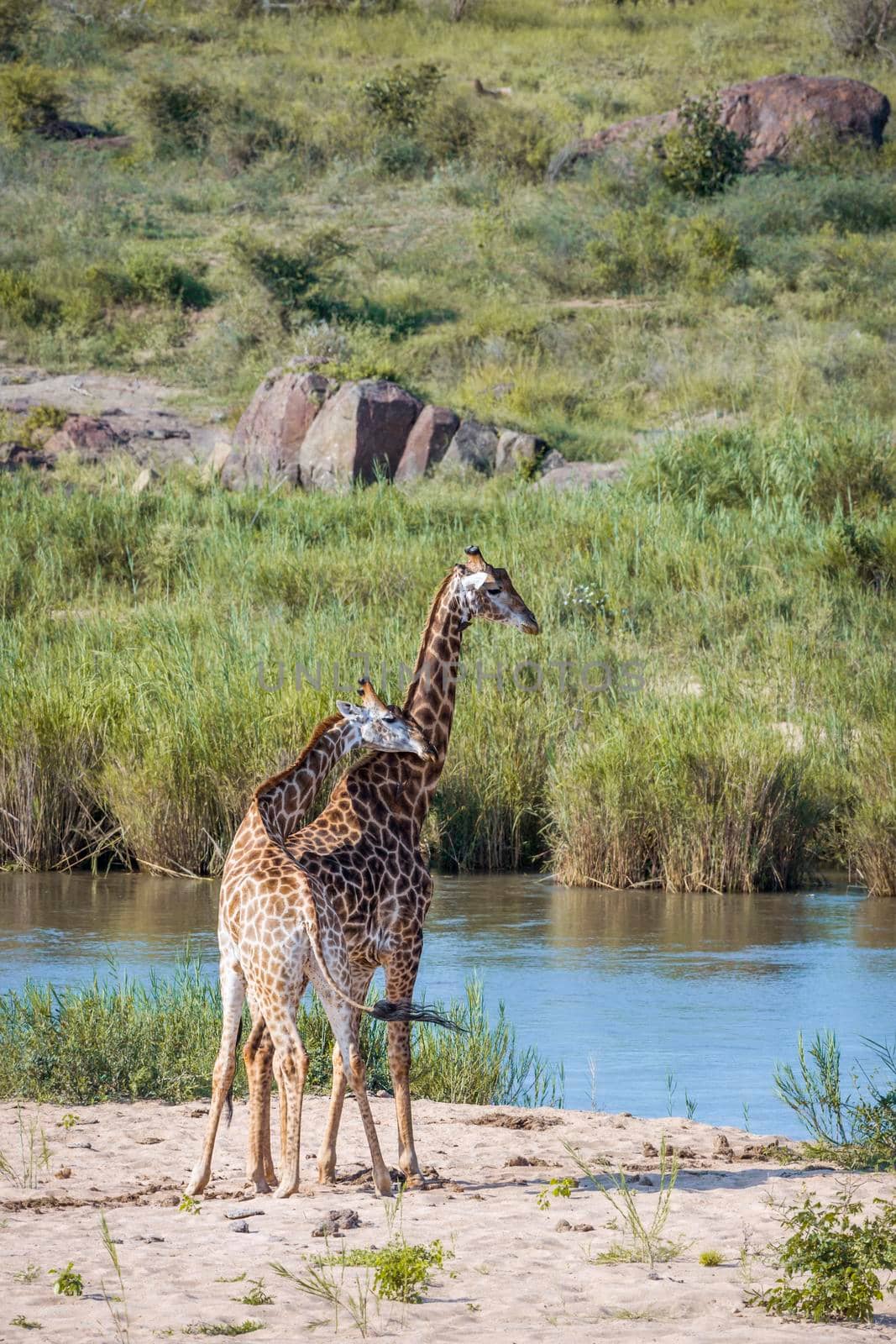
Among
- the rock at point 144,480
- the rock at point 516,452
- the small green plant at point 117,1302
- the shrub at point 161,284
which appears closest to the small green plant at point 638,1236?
the small green plant at point 117,1302

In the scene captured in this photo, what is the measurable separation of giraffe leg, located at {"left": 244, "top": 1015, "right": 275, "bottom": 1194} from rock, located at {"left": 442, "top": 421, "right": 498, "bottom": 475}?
56.9 feet

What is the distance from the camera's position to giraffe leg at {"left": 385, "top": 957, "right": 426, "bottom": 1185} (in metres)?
5.91

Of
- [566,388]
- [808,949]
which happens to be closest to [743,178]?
[566,388]

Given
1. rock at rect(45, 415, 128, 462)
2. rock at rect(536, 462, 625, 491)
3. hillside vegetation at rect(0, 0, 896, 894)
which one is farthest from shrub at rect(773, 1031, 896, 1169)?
rock at rect(45, 415, 128, 462)

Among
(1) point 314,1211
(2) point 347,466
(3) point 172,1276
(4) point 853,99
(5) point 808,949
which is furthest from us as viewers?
(4) point 853,99

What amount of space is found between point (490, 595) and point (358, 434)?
16.3 metres

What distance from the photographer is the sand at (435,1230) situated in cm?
453

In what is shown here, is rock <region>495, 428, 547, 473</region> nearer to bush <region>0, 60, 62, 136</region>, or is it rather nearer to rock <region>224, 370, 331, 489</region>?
rock <region>224, 370, 331, 489</region>

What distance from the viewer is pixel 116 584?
64.0ft

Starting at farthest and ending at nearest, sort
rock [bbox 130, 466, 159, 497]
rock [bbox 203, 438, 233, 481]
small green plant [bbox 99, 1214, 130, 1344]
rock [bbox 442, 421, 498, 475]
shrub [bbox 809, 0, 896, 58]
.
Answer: shrub [bbox 809, 0, 896, 58] → rock [bbox 203, 438, 233, 481] → rock [bbox 442, 421, 498, 475] → rock [bbox 130, 466, 159, 497] → small green plant [bbox 99, 1214, 130, 1344]

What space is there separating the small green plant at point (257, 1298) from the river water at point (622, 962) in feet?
9.44

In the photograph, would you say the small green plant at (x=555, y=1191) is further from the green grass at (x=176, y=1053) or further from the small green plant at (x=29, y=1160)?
the small green plant at (x=29, y=1160)

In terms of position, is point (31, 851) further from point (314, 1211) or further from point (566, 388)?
point (566, 388)

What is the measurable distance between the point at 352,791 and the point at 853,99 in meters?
35.2
